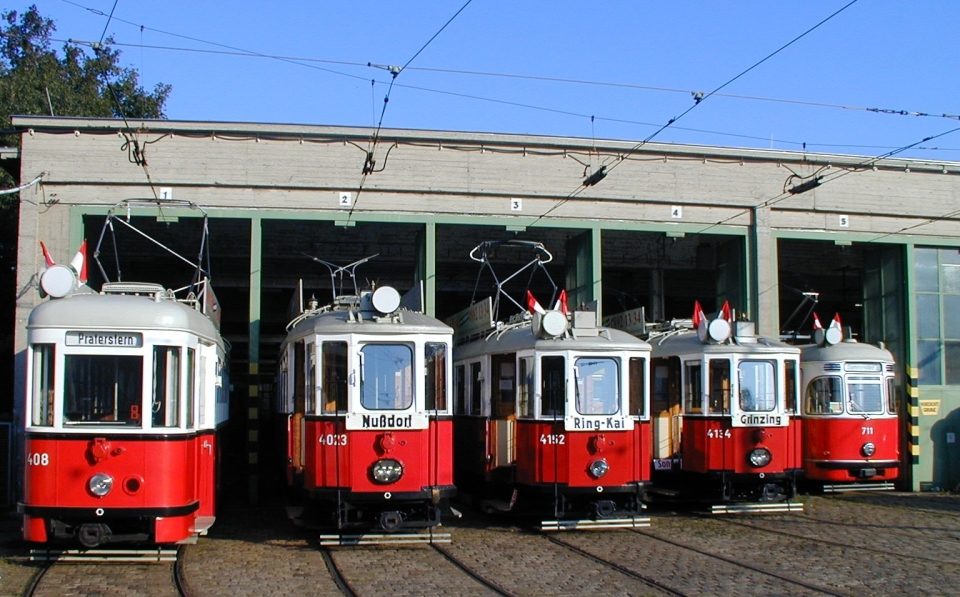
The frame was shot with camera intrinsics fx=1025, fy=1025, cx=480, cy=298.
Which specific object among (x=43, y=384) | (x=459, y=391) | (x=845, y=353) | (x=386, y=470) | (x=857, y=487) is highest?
(x=845, y=353)

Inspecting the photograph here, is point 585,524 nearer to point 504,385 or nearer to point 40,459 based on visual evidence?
point 504,385

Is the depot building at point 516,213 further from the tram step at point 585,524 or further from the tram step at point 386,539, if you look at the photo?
the tram step at point 386,539

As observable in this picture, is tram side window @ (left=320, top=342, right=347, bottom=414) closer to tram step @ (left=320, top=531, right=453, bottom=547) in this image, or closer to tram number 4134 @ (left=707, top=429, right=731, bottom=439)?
tram step @ (left=320, top=531, right=453, bottom=547)

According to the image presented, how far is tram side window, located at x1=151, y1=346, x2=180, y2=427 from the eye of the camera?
1034 centimetres

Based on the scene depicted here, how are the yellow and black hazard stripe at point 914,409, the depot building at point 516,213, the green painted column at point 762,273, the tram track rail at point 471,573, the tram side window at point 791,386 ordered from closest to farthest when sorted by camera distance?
the tram track rail at point 471,573, the tram side window at point 791,386, the depot building at point 516,213, the green painted column at point 762,273, the yellow and black hazard stripe at point 914,409

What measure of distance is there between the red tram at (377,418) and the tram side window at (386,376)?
0.04 feet

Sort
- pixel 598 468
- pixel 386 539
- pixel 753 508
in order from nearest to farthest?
pixel 386 539 < pixel 598 468 < pixel 753 508

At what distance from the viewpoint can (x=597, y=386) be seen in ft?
43.8

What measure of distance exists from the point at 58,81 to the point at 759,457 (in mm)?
25559

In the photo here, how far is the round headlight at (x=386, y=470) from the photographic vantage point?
1155cm

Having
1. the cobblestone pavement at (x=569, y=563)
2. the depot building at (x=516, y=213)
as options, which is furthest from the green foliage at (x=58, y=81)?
the cobblestone pavement at (x=569, y=563)

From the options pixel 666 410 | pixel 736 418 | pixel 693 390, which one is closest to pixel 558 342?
pixel 693 390

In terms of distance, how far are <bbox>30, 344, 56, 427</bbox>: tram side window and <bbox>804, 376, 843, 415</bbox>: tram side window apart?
521 inches

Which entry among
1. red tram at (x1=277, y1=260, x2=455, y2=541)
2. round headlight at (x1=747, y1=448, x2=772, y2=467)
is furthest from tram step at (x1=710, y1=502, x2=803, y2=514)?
red tram at (x1=277, y1=260, x2=455, y2=541)
